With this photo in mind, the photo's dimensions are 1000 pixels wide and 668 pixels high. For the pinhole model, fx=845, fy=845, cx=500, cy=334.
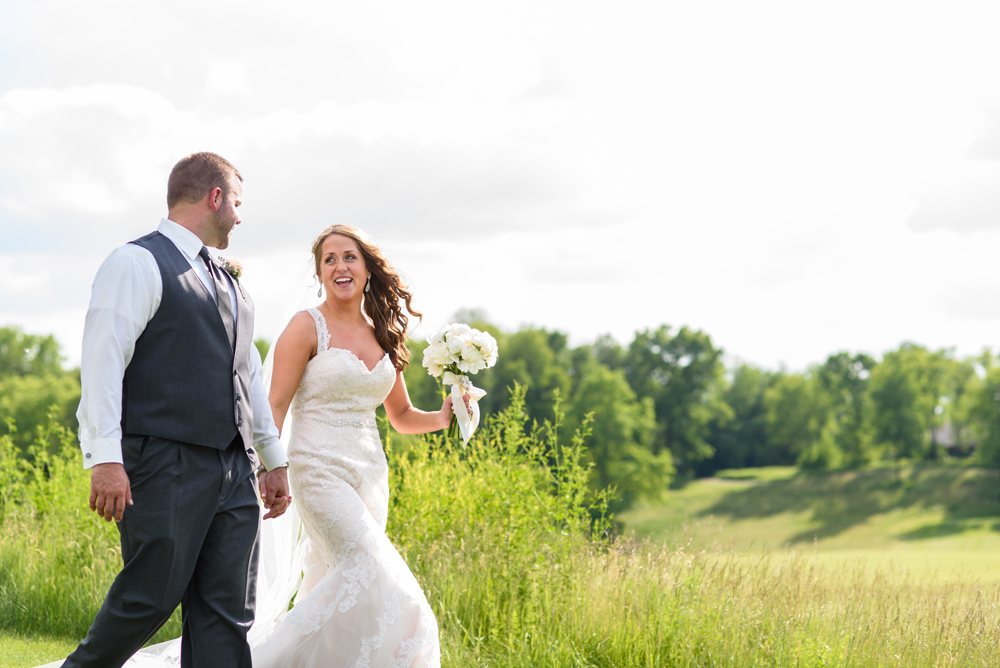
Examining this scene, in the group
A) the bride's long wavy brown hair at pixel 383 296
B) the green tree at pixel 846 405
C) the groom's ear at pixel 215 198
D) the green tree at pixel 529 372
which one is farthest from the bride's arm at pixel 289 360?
the green tree at pixel 846 405

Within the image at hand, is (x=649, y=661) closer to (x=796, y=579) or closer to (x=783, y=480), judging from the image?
(x=796, y=579)

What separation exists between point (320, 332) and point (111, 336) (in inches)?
57.9

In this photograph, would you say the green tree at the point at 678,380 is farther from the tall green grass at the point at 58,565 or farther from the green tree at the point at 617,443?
the tall green grass at the point at 58,565

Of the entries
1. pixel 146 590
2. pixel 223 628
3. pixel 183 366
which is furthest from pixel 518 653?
pixel 183 366

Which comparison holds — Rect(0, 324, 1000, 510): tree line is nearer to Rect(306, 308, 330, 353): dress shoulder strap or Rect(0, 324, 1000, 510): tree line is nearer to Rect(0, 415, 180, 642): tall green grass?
Rect(0, 415, 180, 642): tall green grass

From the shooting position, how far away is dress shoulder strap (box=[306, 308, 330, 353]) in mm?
4348

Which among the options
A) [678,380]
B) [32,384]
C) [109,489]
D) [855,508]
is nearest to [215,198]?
[109,489]

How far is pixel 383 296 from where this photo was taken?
4750 millimetres

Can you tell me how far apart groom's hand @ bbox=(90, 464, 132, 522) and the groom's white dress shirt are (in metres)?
0.03

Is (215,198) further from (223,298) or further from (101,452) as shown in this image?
(101,452)

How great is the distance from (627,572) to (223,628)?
2758 mm

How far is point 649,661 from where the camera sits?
4562 mm

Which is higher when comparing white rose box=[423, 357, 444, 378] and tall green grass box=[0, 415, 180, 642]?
white rose box=[423, 357, 444, 378]

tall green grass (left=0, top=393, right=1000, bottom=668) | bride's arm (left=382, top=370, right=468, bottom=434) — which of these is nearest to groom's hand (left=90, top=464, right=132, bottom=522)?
bride's arm (left=382, top=370, right=468, bottom=434)
